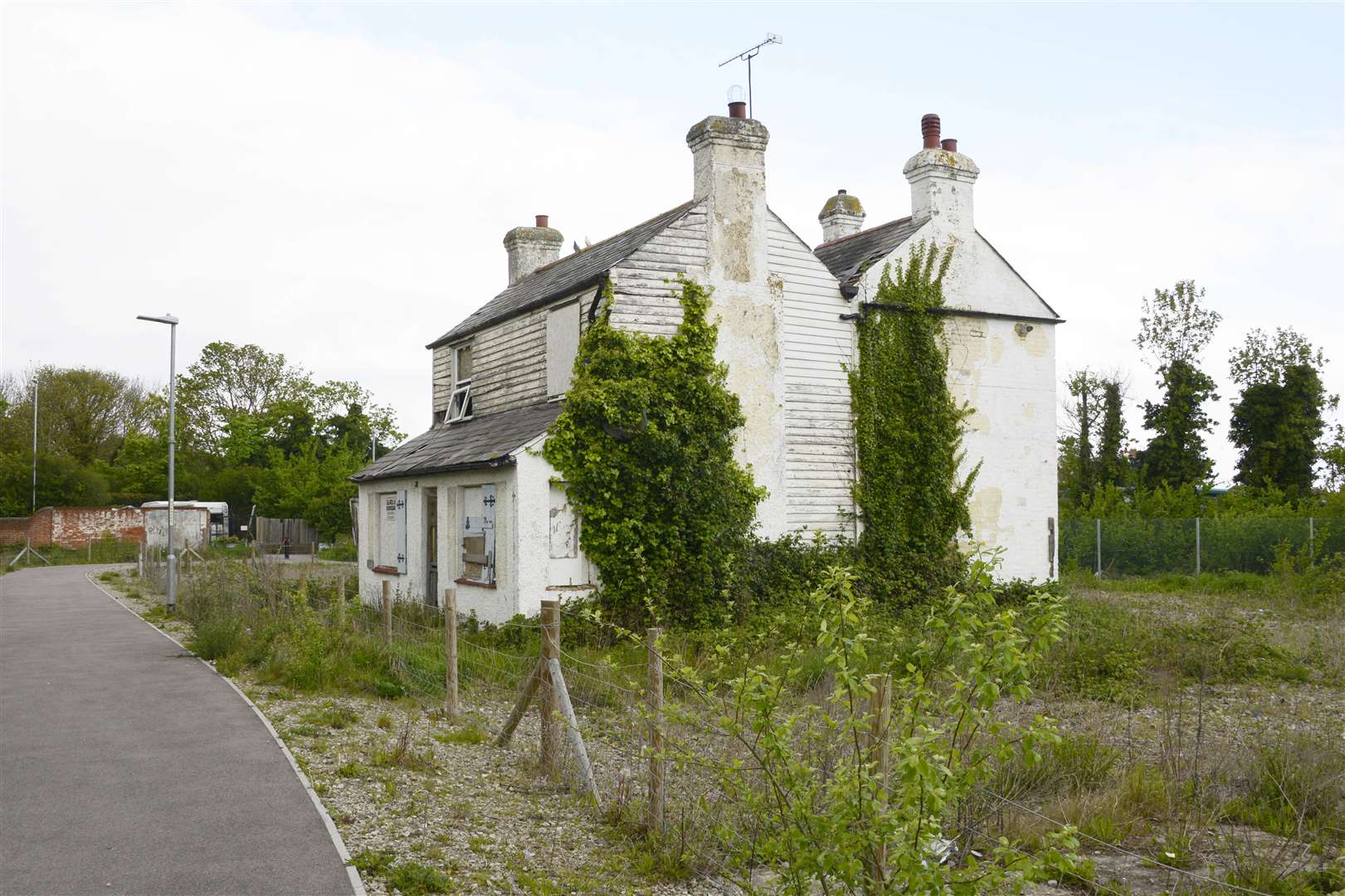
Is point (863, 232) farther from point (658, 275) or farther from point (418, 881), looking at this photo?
point (418, 881)

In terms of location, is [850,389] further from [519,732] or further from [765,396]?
[519,732]

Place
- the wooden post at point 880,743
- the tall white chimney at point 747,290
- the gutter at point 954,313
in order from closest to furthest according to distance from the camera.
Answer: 1. the wooden post at point 880,743
2. the tall white chimney at point 747,290
3. the gutter at point 954,313

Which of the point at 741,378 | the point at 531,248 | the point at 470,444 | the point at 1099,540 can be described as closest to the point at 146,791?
the point at 470,444

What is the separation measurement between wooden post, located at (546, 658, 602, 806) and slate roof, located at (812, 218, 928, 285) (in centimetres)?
1256

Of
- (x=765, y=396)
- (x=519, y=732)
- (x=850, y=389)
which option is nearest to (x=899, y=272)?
(x=850, y=389)

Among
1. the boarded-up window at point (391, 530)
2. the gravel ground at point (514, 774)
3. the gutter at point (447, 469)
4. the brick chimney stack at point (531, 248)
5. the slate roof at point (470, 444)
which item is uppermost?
the brick chimney stack at point (531, 248)

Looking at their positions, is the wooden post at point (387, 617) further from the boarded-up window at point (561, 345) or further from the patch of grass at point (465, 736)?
the boarded-up window at point (561, 345)

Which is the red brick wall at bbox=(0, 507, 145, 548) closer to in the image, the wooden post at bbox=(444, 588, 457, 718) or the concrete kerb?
the concrete kerb

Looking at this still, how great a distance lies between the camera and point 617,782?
8500mm

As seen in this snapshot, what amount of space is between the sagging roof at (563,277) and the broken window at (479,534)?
3721 mm

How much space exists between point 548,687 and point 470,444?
1039 centimetres

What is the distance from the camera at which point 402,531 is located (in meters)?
20.7

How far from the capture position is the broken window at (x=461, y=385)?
21906 mm

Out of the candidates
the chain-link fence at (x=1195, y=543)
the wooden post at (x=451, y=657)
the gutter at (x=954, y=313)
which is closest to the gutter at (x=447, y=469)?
the wooden post at (x=451, y=657)
